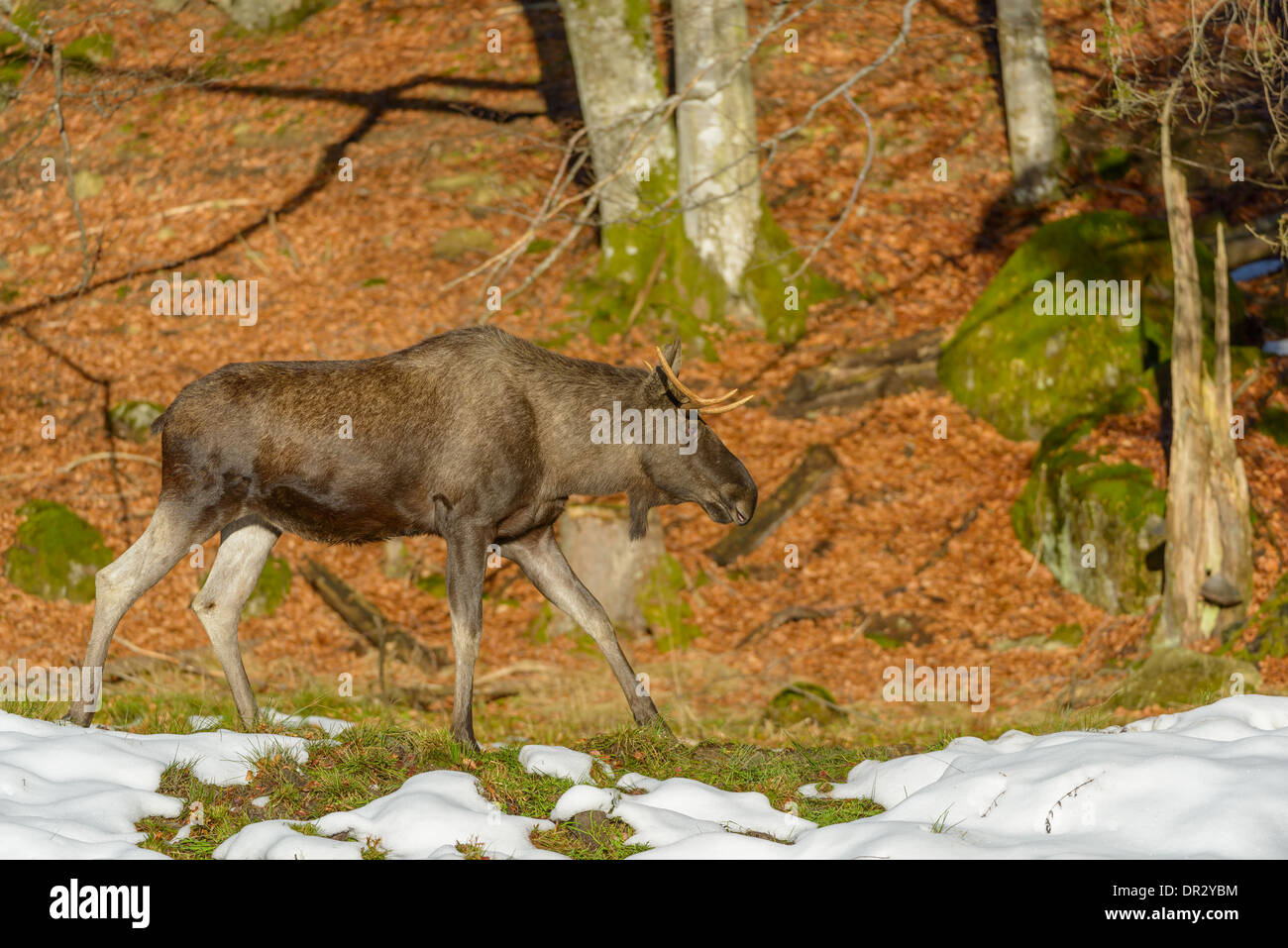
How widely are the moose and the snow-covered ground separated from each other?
1262 millimetres

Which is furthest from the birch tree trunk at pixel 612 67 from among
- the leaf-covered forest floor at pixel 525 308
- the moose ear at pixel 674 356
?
the moose ear at pixel 674 356

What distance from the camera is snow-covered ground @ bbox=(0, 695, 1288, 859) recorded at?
19.5ft

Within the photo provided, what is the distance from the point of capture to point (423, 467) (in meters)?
8.54

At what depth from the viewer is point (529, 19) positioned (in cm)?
2522

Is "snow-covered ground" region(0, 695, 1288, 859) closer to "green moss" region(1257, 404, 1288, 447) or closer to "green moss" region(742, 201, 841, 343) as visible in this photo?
"green moss" region(1257, 404, 1288, 447)

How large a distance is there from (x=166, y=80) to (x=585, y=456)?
1759 centimetres

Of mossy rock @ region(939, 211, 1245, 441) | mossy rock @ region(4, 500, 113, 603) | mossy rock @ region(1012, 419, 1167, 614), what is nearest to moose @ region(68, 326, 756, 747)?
mossy rock @ region(1012, 419, 1167, 614)

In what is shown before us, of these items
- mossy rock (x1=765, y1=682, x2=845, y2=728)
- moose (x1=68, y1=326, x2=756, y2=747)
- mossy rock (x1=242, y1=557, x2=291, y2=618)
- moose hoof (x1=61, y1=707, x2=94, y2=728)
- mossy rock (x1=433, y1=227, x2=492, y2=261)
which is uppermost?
mossy rock (x1=433, y1=227, x2=492, y2=261)

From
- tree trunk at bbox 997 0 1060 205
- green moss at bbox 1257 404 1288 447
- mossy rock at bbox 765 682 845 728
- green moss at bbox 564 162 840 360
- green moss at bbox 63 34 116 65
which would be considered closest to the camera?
mossy rock at bbox 765 682 845 728

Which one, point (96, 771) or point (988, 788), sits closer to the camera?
point (988, 788)
